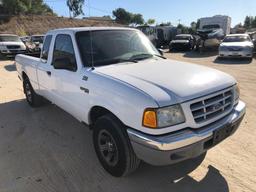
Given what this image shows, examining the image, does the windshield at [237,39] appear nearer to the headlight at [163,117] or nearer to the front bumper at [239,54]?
the front bumper at [239,54]

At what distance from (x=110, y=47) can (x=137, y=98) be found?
4.96ft

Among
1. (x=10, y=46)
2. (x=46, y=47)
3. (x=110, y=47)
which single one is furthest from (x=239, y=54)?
(x=10, y=46)

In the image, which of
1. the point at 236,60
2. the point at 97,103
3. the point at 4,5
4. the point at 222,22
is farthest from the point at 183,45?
the point at 4,5

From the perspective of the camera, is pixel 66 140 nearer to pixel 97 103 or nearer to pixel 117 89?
pixel 97 103

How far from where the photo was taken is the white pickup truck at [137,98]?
2664mm

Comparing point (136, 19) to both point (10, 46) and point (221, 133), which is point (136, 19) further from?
point (221, 133)

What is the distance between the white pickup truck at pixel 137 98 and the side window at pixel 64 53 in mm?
12

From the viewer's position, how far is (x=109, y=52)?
3.88m

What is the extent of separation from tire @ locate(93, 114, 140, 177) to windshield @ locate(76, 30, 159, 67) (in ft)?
3.17

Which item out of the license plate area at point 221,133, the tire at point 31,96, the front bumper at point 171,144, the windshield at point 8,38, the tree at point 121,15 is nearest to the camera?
the front bumper at point 171,144

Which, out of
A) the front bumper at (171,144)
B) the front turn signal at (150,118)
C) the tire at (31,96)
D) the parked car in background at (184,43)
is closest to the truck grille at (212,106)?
the front bumper at (171,144)

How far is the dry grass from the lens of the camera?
136 ft

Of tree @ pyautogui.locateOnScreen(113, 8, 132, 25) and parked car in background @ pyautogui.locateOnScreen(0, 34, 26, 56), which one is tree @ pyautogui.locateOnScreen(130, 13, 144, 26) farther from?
parked car in background @ pyautogui.locateOnScreen(0, 34, 26, 56)

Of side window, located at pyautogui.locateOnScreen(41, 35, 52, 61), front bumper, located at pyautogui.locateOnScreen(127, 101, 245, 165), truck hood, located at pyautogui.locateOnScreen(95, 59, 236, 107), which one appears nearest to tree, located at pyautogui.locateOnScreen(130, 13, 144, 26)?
side window, located at pyautogui.locateOnScreen(41, 35, 52, 61)
